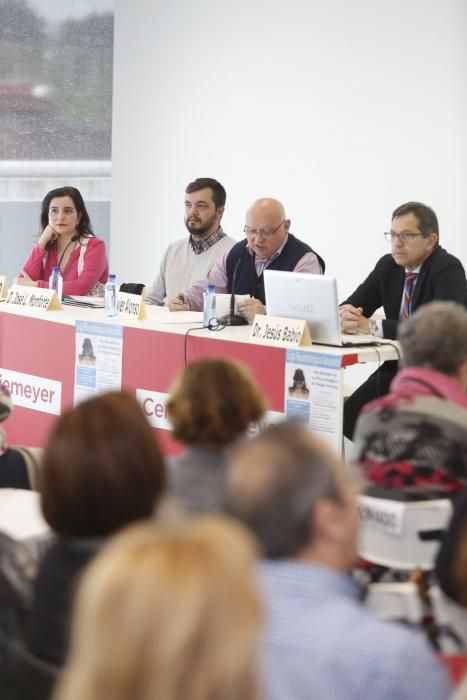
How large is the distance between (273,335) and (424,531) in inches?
74.0

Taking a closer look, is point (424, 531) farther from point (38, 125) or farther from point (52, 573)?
point (38, 125)

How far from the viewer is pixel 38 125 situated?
7.36m

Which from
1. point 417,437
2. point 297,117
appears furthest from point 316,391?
point 297,117

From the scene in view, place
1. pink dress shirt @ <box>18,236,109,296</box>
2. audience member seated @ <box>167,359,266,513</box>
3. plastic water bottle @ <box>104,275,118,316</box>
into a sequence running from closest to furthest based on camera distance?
audience member seated @ <box>167,359,266,513</box>
plastic water bottle @ <box>104,275,118,316</box>
pink dress shirt @ <box>18,236,109,296</box>

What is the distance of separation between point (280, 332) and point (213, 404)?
1.64 metres

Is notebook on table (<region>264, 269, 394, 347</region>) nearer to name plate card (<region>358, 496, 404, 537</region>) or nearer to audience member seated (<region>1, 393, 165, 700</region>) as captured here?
name plate card (<region>358, 496, 404, 537</region>)

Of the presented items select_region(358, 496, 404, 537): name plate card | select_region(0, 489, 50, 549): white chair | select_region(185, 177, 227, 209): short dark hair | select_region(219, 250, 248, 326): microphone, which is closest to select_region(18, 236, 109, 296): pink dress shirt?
select_region(185, 177, 227, 209): short dark hair

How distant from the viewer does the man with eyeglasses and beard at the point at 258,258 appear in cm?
453

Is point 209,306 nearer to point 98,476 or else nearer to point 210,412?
point 210,412

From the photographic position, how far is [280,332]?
12.0 ft

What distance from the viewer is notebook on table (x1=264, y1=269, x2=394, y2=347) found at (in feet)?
11.7

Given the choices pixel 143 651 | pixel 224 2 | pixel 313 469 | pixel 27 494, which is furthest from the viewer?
pixel 224 2

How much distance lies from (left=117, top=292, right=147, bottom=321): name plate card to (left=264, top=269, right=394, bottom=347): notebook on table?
0.68 meters

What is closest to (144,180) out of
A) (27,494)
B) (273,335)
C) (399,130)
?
(399,130)
